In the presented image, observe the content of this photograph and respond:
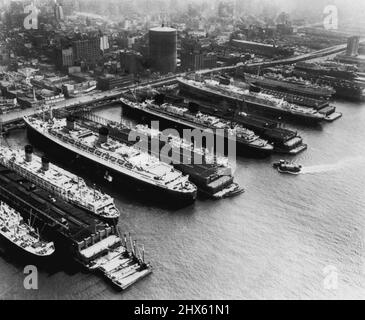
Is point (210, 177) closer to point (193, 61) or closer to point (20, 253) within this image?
point (20, 253)

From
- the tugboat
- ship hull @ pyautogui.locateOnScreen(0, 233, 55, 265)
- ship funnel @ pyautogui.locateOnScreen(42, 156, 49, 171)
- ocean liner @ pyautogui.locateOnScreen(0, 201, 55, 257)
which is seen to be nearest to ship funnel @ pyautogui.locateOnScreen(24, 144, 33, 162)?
ship funnel @ pyautogui.locateOnScreen(42, 156, 49, 171)

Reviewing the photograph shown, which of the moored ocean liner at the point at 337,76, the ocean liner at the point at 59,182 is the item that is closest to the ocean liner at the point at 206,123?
the ocean liner at the point at 59,182

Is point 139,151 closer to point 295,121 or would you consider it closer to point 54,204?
point 54,204

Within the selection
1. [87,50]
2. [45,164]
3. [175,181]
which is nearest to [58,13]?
[87,50]

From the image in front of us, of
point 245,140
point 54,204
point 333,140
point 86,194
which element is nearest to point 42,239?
point 54,204

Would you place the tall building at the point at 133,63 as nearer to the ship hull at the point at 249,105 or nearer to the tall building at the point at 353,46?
the ship hull at the point at 249,105
